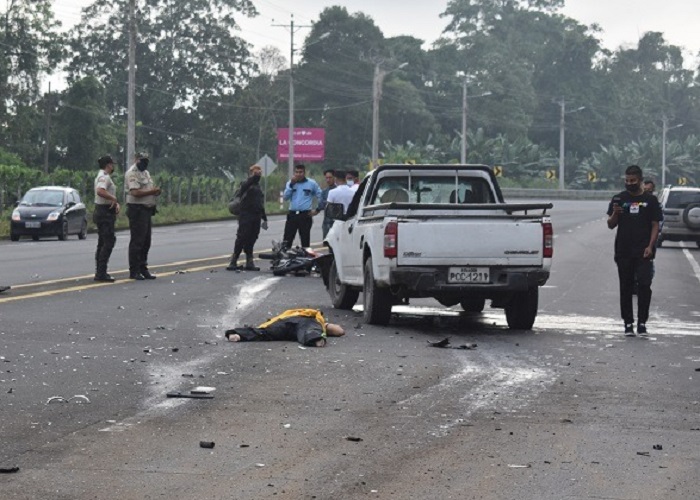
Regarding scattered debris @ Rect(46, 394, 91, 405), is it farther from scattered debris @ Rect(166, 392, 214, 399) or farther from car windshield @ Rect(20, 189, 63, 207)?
car windshield @ Rect(20, 189, 63, 207)

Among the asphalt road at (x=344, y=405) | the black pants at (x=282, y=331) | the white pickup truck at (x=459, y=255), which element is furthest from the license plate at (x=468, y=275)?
the black pants at (x=282, y=331)

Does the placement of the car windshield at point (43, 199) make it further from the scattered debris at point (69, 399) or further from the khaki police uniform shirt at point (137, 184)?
the scattered debris at point (69, 399)

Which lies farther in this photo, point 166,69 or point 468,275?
point 166,69

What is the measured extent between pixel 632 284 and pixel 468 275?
1740 mm

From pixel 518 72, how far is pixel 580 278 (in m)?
111

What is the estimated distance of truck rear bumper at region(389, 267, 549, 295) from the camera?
50.8ft

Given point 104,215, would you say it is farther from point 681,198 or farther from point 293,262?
point 681,198

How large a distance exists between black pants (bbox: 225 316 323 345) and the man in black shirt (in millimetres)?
3629

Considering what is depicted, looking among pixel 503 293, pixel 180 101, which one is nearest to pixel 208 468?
pixel 503 293

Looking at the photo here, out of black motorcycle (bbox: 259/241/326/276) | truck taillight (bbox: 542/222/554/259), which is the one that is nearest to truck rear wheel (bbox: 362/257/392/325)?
truck taillight (bbox: 542/222/554/259)

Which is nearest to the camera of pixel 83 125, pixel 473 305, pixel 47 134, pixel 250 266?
pixel 473 305

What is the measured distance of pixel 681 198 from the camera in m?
41.4

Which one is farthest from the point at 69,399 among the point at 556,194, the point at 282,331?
the point at 556,194

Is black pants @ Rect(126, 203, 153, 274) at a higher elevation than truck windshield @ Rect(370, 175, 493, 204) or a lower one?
lower
